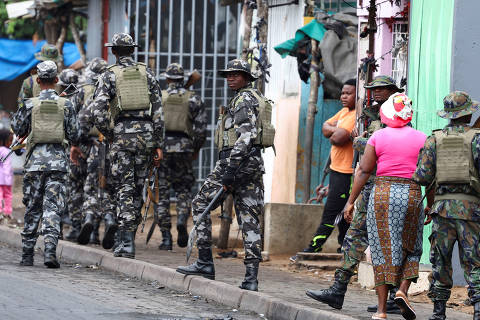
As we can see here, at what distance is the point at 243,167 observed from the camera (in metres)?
9.15

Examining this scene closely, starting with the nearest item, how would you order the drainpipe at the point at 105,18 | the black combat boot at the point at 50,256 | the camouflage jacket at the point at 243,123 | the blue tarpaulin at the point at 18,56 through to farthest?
1. the camouflage jacket at the point at 243,123
2. the black combat boot at the point at 50,256
3. the drainpipe at the point at 105,18
4. the blue tarpaulin at the point at 18,56

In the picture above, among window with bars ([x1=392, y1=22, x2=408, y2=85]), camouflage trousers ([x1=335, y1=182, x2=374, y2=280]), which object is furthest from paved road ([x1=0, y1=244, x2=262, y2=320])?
window with bars ([x1=392, y1=22, x2=408, y2=85])

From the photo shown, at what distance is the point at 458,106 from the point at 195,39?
10039mm

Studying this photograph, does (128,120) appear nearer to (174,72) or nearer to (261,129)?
(174,72)

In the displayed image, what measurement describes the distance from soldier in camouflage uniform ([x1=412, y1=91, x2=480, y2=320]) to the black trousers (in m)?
3.81

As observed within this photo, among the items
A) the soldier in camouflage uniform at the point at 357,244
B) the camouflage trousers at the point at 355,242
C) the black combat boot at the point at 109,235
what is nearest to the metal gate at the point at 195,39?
the black combat boot at the point at 109,235

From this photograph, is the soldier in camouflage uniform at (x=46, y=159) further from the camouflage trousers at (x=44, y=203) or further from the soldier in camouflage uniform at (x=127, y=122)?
the soldier in camouflage uniform at (x=127, y=122)

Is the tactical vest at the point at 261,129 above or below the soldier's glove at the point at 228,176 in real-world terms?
above

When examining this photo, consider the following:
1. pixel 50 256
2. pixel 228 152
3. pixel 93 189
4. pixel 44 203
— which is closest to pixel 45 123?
pixel 44 203

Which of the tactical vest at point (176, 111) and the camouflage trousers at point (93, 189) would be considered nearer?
the camouflage trousers at point (93, 189)

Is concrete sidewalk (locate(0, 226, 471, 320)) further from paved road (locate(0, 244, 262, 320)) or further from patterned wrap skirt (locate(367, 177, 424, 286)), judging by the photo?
patterned wrap skirt (locate(367, 177, 424, 286))

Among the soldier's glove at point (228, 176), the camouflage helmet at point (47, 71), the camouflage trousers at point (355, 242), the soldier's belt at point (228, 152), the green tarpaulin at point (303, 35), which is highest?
→ the green tarpaulin at point (303, 35)

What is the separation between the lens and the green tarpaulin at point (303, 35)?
13.3 meters

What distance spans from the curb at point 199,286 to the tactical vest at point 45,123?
1435mm
